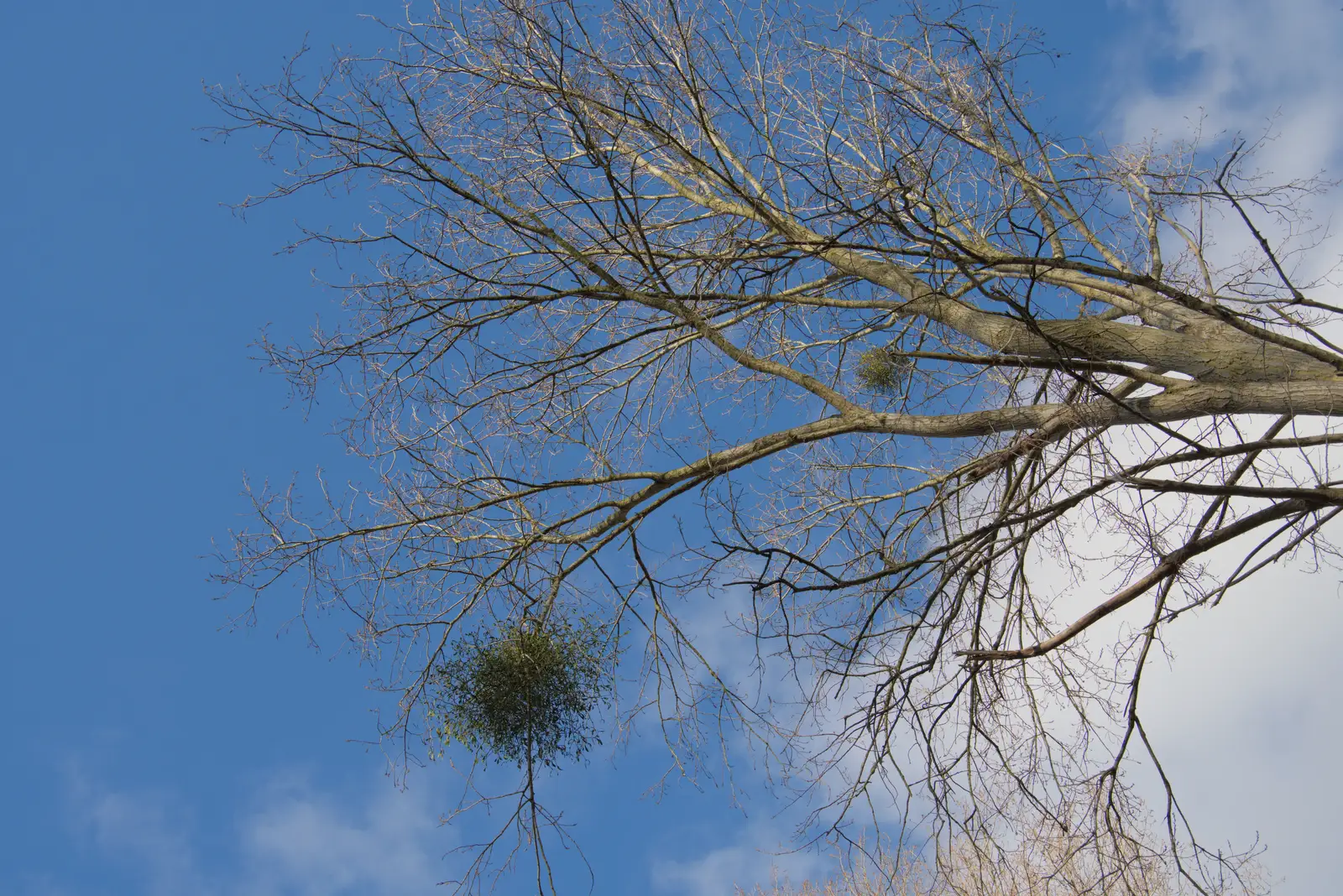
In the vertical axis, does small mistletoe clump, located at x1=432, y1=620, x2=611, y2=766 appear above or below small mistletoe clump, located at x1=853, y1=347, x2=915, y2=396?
below

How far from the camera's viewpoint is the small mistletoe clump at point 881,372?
6465 mm

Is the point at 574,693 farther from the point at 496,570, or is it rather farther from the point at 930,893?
the point at 930,893

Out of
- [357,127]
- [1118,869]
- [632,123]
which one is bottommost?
[1118,869]

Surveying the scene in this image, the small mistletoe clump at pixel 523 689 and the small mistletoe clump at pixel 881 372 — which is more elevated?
the small mistletoe clump at pixel 881 372

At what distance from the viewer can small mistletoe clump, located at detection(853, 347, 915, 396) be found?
6.46 m

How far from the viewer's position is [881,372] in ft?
21.5

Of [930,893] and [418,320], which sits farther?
[418,320]

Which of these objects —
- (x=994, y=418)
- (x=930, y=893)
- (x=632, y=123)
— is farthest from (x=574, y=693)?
(x=632, y=123)

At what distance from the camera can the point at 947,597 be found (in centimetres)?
548

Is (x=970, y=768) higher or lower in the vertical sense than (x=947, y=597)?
lower

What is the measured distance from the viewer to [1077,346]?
489 cm

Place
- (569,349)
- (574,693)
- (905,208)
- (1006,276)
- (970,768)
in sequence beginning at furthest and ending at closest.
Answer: (569,349) < (970,768) < (574,693) < (1006,276) < (905,208)

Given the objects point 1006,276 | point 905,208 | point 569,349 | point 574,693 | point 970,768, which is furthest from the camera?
point 569,349

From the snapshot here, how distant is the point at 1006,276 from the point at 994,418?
0.73m
